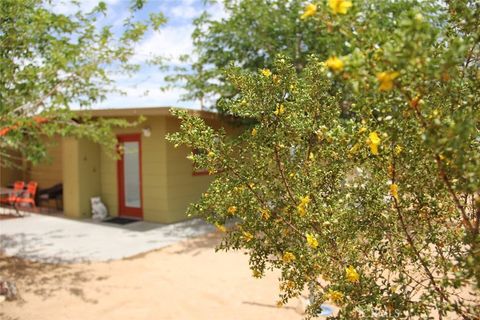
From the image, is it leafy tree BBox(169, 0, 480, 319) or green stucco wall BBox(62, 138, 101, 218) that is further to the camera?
green stucco wall BBox(62, 138, 101, 218)

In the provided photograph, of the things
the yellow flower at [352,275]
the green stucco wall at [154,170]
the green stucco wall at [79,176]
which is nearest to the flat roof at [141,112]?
the green stucco wall at [154,170]

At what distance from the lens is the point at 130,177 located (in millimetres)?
11352

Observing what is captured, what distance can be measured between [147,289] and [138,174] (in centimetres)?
559

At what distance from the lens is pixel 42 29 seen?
564 cm

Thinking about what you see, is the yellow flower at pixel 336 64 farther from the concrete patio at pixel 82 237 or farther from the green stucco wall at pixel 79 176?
the green stucco wall at pixel 79 176

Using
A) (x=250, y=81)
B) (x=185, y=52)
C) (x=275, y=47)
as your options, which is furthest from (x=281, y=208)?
(x=185, y=52)

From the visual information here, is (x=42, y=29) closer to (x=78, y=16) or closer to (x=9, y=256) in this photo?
(x=78, y=16)

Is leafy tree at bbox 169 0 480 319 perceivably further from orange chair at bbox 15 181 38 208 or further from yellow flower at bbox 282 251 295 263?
orange chair at bbox 15 181 38 208

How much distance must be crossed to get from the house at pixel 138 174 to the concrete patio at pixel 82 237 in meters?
0.56

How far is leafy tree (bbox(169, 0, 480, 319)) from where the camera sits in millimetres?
1434

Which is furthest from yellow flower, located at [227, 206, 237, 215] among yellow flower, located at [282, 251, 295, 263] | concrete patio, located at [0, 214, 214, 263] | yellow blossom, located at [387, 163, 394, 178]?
concrete patio, located at [0, 214, 214, 263]

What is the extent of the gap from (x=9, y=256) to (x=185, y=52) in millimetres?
5875

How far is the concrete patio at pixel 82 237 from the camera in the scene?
7902 millimetres

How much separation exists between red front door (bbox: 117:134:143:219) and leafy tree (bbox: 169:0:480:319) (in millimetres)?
8925
